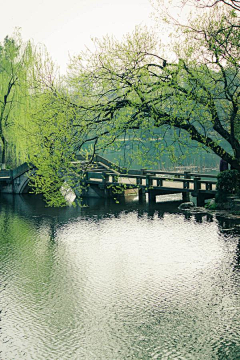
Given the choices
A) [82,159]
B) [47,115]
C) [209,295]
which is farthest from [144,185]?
[209,295]

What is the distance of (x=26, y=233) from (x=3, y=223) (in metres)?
3.14

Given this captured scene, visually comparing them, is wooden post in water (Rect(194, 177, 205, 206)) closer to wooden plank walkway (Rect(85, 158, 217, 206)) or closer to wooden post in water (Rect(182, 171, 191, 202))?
wooden plank walkway (Rect(85, 158, 217, 206))

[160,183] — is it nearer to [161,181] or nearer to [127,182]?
[161,181]

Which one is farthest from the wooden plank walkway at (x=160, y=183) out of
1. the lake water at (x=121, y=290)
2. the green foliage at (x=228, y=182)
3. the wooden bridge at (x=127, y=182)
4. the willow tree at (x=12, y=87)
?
the willow tree at (x=12, y=87)

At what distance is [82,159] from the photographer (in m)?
32.0

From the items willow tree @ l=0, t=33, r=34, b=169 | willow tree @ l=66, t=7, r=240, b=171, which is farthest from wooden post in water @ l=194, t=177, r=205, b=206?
willow tree @ l=0, t=33, r=34, b=169

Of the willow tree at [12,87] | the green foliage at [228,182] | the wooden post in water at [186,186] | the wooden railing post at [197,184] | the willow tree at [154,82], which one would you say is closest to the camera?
the willow tree at [154,82]

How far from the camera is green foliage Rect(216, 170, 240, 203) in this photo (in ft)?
69.7

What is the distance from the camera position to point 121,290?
12.2 m

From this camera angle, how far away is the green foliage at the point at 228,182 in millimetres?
21234

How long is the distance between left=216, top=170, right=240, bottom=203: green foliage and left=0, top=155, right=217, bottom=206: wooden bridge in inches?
33.4

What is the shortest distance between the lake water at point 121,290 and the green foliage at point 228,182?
1640 mm

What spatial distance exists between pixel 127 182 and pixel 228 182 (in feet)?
27.6

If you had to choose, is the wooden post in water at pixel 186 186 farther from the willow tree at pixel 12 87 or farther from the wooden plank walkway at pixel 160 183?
the willow tree at pixel 12 87
